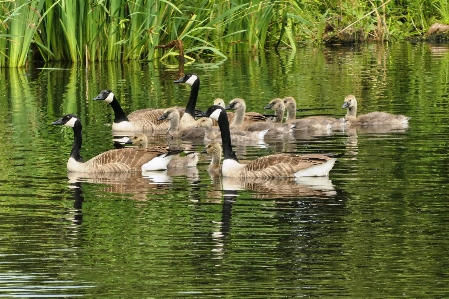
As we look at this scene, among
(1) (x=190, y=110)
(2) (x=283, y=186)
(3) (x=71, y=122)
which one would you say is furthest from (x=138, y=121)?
(2) (x=283, y=186)

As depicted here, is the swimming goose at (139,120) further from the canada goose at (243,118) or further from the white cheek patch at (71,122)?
the white cheek patch at (71,122)

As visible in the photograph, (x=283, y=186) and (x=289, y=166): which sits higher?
(x=289, y=166)

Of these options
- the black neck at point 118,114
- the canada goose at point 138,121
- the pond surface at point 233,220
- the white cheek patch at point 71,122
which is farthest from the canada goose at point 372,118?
the white cheek patch at point 71,122

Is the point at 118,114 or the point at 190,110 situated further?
the point at 190,110

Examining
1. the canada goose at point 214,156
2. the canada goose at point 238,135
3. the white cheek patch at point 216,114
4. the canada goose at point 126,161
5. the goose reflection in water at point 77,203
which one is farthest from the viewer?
the canada goose at point 238,135

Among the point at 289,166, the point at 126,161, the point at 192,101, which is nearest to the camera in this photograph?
the point at 289,166

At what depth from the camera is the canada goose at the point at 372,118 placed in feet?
58.3

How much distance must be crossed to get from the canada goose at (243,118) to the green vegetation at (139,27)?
16.0ft

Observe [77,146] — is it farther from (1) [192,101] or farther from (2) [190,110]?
(1) [192,101]

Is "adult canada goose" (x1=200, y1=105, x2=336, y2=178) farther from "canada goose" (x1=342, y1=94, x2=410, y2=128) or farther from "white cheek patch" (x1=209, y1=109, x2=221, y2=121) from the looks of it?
"canada goose" (x1=342, y1=94, x2=410, y2=128)

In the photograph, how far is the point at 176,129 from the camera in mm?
18797

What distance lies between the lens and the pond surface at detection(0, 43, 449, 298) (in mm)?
8828

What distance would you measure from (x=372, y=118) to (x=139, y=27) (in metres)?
9.39

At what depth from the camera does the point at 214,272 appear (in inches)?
358
